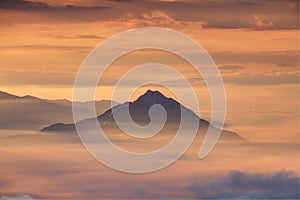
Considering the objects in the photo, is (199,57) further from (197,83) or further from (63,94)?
(63,94)

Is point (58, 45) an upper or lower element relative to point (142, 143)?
upper

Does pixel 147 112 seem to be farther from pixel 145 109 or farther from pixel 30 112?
pixel 30 112

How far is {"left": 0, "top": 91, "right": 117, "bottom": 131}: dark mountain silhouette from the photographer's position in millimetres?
7254

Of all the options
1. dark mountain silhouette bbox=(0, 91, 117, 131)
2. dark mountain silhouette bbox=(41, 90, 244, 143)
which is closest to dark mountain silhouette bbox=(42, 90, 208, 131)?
dark mountain silhouette bbox=(41, 90, 244, 143)

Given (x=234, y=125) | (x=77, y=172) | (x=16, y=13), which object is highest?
(x=16, y=13)

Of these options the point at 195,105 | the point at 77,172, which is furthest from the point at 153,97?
the point at 77,172

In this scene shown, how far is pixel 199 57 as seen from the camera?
7367 mm

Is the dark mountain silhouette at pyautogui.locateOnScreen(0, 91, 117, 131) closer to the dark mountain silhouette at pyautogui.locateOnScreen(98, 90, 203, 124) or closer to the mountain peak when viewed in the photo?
the dark mountain silhouette at pyautogui.locateOnScreen(98, 90, 203, 124)

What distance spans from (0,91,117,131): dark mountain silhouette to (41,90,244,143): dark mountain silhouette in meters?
0.18

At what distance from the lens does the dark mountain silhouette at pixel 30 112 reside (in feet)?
23.8

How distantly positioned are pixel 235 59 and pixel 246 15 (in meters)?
0.33

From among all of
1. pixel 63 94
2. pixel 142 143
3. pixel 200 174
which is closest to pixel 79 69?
pixel 63 94

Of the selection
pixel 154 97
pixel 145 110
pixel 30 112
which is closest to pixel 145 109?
pixel 145 110

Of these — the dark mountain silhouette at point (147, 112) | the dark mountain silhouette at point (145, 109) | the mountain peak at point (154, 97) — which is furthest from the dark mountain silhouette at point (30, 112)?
the mountain peak at point (154, 97)
